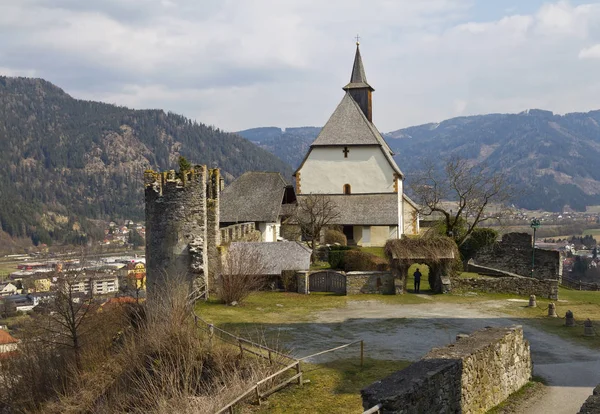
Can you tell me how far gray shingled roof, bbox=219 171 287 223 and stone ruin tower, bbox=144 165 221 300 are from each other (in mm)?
15753

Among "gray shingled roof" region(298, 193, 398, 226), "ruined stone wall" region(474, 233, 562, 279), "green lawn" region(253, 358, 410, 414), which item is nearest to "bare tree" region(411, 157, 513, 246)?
"ruined stone wall" region(474, 233, 562, 279)

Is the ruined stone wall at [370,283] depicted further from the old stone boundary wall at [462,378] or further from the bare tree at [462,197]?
the old stone boundary wall at [462,378]

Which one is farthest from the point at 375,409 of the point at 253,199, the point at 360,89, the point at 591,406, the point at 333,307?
the point at 360,89

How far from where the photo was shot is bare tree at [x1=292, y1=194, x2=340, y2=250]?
4128cm

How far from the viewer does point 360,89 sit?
5638cm

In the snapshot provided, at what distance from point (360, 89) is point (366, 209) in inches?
575

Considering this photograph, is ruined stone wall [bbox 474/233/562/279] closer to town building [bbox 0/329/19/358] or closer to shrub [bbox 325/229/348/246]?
shrub [bbox 325/229/348/246]

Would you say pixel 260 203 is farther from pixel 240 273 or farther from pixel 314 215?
pixel 240 273

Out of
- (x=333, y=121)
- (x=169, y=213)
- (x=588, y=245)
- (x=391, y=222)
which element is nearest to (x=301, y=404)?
(x=169, y=213)

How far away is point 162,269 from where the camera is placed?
2605cm

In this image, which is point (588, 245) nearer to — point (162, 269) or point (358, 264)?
Answer: point (358, 264)

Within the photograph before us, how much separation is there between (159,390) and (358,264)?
2082cm

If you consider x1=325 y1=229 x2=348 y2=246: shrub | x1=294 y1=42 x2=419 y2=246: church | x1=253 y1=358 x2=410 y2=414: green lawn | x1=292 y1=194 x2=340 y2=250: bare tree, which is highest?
x1=294 y1=42 x2=419 y2=246: church

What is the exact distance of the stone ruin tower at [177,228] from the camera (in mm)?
26047
